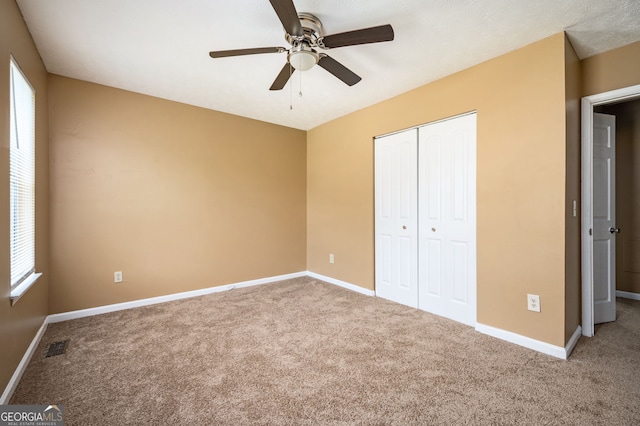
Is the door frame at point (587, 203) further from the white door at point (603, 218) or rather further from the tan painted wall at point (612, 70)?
the white door at point (603, 218)

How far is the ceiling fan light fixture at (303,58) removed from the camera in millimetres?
1957

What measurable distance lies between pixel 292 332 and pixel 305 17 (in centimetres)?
255

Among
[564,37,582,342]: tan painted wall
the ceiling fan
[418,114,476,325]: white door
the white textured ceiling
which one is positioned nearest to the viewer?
the ceiling fan

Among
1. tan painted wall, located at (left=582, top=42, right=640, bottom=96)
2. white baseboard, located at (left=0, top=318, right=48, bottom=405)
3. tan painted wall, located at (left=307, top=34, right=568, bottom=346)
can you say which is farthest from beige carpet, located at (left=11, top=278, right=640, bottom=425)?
tan painted wall, located at (left=582, top=42, right=640, bottom=96)

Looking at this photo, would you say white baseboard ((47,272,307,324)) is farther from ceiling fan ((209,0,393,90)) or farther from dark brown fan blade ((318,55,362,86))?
dark brown fan blade ((318,55,362,86))

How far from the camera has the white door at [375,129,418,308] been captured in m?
3.24

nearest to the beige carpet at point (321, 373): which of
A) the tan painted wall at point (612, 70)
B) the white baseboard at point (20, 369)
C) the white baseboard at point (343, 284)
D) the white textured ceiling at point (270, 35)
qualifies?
the white baseboard at point (20, 369)

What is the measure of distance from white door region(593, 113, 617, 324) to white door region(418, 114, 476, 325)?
127 centimetres

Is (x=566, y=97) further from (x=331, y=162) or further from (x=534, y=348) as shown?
(x=331, y=162)

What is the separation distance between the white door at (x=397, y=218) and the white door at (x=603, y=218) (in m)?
1.70

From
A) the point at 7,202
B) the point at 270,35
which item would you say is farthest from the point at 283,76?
the point at 7,202

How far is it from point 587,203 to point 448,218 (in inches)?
43.5

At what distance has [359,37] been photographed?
1.77 meters

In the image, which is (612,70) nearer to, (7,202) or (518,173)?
(518,173)
